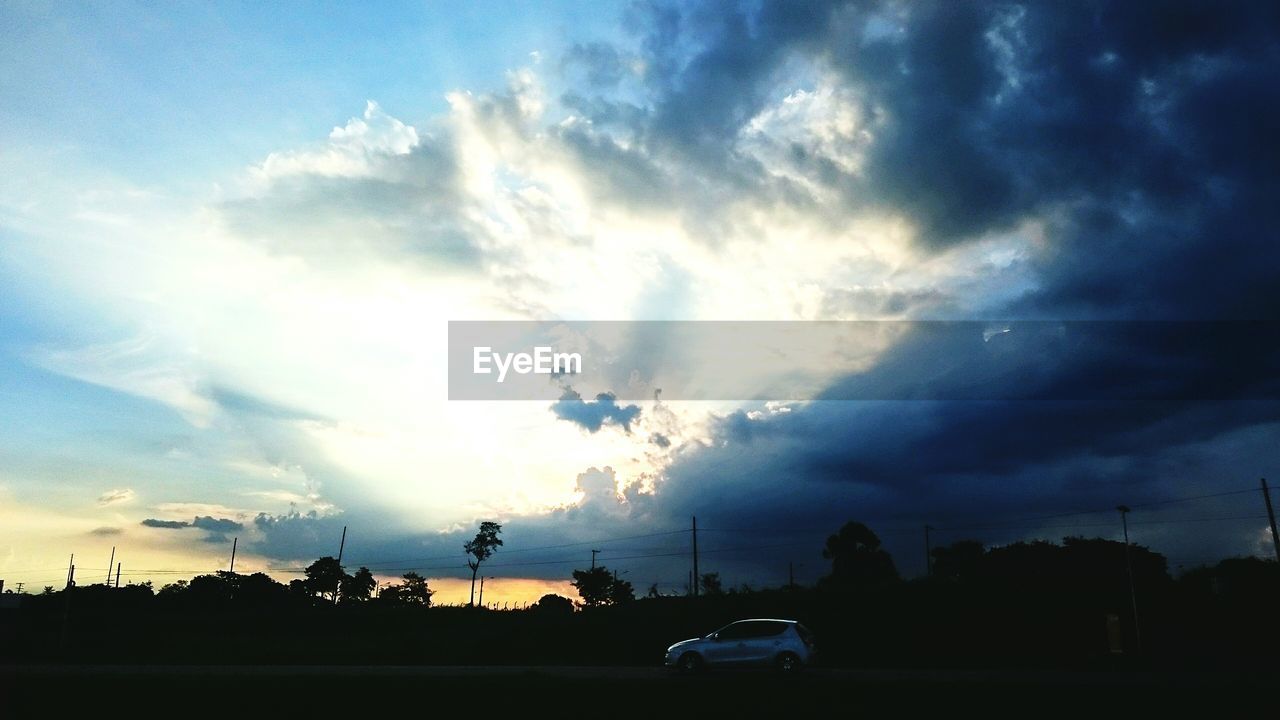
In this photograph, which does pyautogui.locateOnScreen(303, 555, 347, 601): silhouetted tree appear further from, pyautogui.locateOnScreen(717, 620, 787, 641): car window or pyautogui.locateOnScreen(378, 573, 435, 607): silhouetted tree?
pyautogui.locateOnScreen(717, 620, 787, 641): car window

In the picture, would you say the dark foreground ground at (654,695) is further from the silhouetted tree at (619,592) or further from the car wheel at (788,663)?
the silhouetted tree at (619,592)

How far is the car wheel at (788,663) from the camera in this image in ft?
82.9

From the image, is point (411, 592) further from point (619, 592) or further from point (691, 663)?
point (691, 663)

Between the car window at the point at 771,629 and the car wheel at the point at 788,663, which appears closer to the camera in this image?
the car wheel at the point at 788,663

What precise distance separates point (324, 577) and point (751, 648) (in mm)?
125086

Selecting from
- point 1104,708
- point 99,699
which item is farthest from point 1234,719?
point 99,699

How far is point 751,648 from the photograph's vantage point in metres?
26.0

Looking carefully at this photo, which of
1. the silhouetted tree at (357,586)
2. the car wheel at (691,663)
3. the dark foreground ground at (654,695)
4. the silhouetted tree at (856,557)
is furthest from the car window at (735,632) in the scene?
the silhouetted tree at (357,586)

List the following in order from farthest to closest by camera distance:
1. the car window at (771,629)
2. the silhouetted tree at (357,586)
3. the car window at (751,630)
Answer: the silhouetted tree at (357,586) < the car window at (751,630) < the car window at (771,629)

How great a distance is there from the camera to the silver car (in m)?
25.5

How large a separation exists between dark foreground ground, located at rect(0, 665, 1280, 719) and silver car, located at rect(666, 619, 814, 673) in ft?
4.26

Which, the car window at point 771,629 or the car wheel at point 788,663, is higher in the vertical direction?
the car window at point 771,629

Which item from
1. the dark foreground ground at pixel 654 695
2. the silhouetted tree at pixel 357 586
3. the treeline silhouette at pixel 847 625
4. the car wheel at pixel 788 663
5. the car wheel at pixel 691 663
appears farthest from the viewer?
the silhouetted tree at pixel 357 586

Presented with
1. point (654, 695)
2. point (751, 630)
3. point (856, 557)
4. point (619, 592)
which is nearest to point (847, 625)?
point (751, 630)
